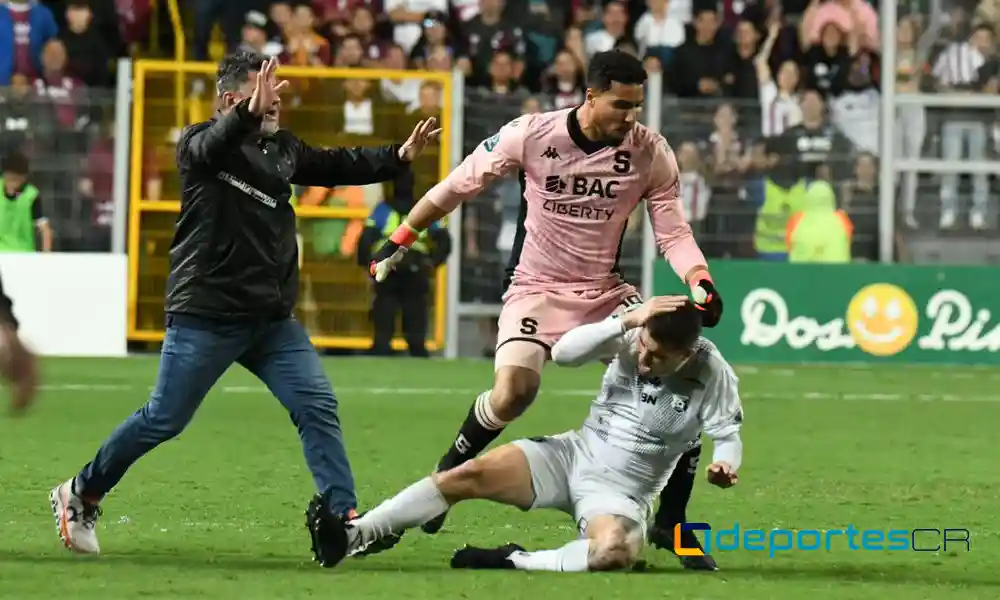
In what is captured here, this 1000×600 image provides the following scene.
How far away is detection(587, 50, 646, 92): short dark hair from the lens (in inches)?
317

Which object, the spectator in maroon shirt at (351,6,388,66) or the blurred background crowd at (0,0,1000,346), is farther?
the spectator in maroon shirt at (351,6,388,66)

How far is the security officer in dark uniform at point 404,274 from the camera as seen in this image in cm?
1944

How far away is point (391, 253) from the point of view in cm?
827

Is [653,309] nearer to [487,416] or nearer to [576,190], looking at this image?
[576,190]

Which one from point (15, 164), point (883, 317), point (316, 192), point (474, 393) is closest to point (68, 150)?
point (15, 164)

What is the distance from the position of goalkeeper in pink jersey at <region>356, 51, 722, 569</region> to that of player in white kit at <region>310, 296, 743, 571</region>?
85 centimetres

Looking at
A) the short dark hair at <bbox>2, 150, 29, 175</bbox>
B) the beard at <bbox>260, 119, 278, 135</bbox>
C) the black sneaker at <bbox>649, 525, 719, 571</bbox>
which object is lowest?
the black sneaker at <bbox>649, 525, 719, 571</bbox>

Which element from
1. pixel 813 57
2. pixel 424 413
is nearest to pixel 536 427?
pixel 424 413

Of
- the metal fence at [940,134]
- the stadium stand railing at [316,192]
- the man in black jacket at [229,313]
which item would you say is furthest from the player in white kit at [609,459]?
the metal fence at [940,134]

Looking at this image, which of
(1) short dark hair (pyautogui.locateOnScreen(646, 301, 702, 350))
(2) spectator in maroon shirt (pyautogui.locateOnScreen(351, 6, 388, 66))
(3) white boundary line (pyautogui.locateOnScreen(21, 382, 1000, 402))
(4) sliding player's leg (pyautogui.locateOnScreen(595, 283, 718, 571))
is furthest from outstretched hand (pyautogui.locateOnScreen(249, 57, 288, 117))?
(2) spectator in maroon shirt (pyautogui.locateOnScreen(351, 6, 388, 66))

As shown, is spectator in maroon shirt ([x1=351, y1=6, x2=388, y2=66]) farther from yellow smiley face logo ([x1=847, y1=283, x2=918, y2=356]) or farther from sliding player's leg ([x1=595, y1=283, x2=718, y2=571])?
sliding player's leg ([x1=595, y1=283, x2=718, y2=571])

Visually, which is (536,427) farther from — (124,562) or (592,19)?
(592,19)

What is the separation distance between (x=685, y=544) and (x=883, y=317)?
11954mm

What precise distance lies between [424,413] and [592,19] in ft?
27.0
